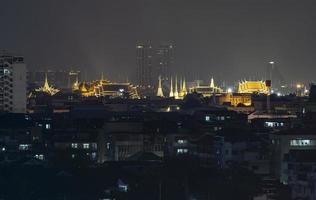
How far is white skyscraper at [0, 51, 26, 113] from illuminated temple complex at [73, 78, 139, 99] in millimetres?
32188

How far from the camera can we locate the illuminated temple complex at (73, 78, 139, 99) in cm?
10256

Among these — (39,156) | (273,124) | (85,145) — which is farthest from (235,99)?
(39,156)

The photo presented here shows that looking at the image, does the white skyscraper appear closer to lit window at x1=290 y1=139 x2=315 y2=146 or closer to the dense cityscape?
the dense cityscape

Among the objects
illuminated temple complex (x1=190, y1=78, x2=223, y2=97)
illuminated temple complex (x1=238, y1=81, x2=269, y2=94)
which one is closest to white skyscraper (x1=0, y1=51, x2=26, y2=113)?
illuminated temple complex (x1=238, y1=81, x2=269, y2=94)

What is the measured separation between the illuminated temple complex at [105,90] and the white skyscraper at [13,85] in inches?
1267

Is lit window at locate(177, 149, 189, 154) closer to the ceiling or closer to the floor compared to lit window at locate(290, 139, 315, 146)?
closer to the floor

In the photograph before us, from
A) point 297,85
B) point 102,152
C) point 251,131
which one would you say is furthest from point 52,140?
point 297,85

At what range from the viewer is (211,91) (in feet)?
369

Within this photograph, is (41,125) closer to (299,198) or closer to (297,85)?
(299,198)

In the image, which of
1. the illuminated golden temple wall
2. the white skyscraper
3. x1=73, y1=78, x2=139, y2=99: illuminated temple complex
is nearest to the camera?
the white skyscraper

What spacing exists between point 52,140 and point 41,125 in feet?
21.1

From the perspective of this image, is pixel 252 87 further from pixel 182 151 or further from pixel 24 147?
pixel 24 147

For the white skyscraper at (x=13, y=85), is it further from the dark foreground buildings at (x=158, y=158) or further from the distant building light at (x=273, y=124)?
the distant building light at (x=273, y=124)

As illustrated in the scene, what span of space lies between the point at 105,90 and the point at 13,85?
38.1 metres
